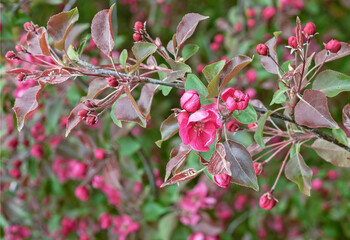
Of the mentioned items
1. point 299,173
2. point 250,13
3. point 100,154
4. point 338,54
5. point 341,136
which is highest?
point 338,54

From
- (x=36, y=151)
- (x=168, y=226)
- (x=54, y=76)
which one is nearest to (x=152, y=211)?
(x=168, y=226)

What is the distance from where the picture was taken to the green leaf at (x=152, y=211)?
1.51m

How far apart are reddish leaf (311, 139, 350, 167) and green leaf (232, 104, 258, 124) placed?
0.27 metres

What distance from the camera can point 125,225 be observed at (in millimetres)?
1645

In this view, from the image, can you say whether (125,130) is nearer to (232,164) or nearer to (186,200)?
(186,200)

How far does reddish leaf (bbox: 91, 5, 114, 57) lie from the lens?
80 cm

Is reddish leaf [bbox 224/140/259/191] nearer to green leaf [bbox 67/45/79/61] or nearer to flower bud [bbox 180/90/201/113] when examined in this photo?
flower bud [bbox 180/90/201/113]

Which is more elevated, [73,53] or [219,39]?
[73,53]

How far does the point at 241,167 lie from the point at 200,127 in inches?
4.4

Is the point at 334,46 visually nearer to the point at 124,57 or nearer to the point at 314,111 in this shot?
the point at 314,111

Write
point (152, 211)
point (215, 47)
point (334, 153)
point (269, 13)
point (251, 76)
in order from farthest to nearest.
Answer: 1. point (215, 47)
2. point (269, 13)
3. point (251, 76)
4. point (152, 211)
5. point (334, 153)

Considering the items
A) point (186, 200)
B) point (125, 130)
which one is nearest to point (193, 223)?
point (186, 200)

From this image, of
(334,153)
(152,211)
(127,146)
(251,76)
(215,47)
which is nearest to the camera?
(334,153)

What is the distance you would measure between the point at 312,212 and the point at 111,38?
4.79 feet
